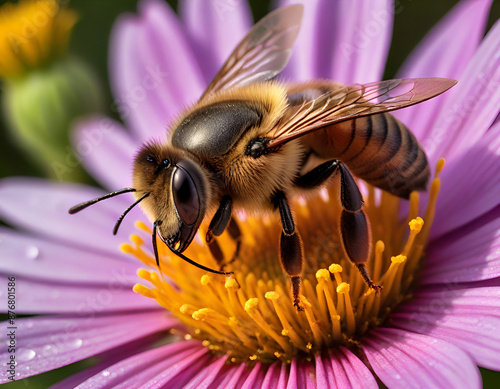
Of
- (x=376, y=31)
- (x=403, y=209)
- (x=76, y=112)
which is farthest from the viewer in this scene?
(x=76, y=112)

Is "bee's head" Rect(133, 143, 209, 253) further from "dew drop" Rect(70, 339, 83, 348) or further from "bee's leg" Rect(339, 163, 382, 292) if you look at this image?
"dew drop" Rect(70, 339, 83, 348)

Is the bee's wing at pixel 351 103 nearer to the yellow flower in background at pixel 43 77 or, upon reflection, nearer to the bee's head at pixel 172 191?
the bee's head at pixel 172 191

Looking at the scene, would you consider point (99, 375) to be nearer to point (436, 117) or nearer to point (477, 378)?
point (477, 378)

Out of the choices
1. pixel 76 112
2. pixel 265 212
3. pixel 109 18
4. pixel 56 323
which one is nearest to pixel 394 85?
pixel 265 212

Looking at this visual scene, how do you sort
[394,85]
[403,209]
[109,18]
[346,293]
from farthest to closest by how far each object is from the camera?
[109,18], [403,209], [346,293], [394,85]

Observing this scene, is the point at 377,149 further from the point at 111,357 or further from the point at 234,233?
the point at 111,357

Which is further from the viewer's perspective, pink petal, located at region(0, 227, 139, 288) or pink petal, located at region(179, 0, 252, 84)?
pink petal, located at region(179, 0, 252, 84)

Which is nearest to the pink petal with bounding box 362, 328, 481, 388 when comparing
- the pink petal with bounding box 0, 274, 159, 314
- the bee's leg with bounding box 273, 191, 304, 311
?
the bee's leg with bounding box 273, 191, 304, 311
